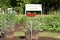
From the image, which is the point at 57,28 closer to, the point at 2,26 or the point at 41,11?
the point at 2,26

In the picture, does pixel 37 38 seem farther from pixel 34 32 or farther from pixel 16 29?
pixel 16 29

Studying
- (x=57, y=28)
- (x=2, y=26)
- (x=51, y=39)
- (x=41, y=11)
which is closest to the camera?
(x=51, y=39)

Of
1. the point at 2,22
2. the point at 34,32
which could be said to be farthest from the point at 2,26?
the point at 34,32

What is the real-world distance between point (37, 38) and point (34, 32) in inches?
11.9

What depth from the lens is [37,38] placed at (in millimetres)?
12086

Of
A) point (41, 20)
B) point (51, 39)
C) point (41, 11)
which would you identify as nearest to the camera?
point (51, 39)

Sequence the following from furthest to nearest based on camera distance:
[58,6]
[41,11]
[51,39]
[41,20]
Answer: [58,6]
[41,11]
[41,20]
[51,39]

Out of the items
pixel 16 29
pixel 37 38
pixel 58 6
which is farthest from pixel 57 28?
pixel 58 6

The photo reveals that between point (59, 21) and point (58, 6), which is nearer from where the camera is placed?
point (59, 21)

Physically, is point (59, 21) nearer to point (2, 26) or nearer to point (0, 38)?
point (2, 26)

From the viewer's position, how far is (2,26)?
47.6ft

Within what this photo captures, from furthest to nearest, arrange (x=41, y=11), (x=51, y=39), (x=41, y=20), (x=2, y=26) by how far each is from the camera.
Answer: (x=41, y=11)
(x=41, y=20)
(x=2, y=26)
(x=51, y=39)

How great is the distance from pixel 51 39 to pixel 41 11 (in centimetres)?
1121

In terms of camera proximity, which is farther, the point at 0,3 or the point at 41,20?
the point at 0,3
